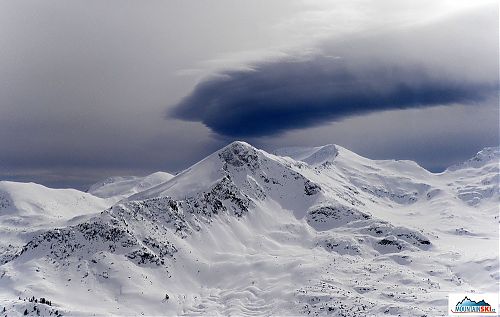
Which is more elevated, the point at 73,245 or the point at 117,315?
the point at 73,245

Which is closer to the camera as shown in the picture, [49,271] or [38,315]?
A: [38,315]

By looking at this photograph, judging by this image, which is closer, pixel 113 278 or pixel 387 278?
pixel 113 278

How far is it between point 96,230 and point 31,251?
24.1 metres

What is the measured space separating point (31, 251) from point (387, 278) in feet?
451

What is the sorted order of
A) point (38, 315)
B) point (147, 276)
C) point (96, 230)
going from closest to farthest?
point (38, 315) < point (147, 276) < point (96, 230)

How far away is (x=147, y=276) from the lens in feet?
570

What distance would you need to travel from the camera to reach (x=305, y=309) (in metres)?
157

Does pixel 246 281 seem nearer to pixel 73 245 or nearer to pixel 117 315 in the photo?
pixel 117 315

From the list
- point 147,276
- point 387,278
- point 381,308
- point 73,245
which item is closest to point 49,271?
point 73,245

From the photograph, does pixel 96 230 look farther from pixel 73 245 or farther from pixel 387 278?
pixel 387 278

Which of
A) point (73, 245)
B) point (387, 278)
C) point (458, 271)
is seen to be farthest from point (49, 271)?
point (458, 271)

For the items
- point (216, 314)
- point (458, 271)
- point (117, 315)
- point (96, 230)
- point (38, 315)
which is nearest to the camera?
point (38, 315)

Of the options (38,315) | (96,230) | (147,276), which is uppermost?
(96,230)

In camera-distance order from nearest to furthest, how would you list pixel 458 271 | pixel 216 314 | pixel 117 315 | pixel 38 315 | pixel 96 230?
pixel 38 315 → pixel 117 315 → pixel 216 314 → pixel 96 230 → pixel 458 271
